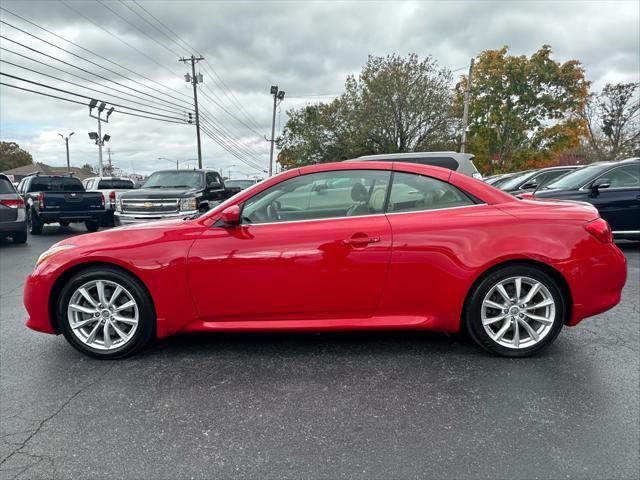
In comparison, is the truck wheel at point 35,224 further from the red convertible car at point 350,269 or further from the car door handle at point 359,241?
the car door handle at point 359,241

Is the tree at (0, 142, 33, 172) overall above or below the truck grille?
above

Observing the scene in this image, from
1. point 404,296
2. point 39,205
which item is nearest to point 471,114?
point 39,205

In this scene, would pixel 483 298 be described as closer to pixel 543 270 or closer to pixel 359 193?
pixel 543 270

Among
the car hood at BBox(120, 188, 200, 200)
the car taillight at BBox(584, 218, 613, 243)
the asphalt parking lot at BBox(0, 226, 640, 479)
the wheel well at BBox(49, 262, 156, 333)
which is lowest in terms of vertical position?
the asphalt parking lot at BBox(0, 226, 640, 479)

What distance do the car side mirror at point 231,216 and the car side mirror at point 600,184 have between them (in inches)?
275

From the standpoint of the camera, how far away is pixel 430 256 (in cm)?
305

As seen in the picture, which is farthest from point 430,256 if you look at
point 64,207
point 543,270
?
point 64,207

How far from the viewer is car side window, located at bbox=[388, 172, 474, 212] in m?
Result: 3.21

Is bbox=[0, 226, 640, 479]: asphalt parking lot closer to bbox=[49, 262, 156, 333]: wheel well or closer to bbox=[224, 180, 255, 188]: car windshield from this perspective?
bbox=[49, 262, 156, 333]: wheel well

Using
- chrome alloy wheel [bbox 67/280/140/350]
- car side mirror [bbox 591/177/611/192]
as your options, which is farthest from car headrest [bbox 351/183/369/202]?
car side mirror [bbox 591/177/611/192]

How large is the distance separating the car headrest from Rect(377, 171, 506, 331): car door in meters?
0.21

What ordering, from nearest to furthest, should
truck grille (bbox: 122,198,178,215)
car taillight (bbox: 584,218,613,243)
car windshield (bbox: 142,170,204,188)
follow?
car taillight (bbox: 584,218,613,243) → truck grille (bbox: 122,198,178,215) → car windshield (bbox: 142,170,204,188)

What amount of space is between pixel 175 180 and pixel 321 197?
30.4ft

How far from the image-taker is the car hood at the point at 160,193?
10.3 meters
